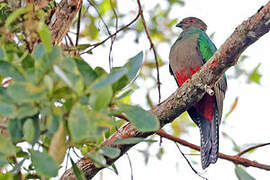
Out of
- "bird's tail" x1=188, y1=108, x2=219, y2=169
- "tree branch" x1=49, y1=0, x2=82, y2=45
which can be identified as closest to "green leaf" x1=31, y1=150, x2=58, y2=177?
"tree branch" x1=49, y1=0, x2=82, y2=45

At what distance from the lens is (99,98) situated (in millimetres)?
1260

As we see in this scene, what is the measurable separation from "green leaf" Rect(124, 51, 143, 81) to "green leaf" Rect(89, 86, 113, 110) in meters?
0.57

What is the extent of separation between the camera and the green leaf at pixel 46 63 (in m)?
1.26

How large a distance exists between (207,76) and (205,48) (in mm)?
1954

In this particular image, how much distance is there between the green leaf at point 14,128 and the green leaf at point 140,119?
1.16 ft

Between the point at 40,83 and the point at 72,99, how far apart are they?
124 millimetres

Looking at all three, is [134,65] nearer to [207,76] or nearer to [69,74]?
[69,74]

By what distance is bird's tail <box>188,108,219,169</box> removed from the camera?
3605mm

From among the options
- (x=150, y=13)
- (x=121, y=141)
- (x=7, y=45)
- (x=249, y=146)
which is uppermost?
(x=150, y=13)

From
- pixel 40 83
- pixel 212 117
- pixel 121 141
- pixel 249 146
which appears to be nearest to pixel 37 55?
pixel 40 83

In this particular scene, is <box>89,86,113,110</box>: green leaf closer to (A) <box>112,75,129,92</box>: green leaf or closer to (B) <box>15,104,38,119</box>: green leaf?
(B) <box>15,104,38,119</box>: green leaf

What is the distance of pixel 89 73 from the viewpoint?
156 cm

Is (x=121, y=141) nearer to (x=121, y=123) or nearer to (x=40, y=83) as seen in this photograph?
(x=40, y=83)

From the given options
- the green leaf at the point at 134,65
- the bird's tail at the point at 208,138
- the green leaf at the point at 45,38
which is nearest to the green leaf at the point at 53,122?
the green leaf at the point at 45,38
